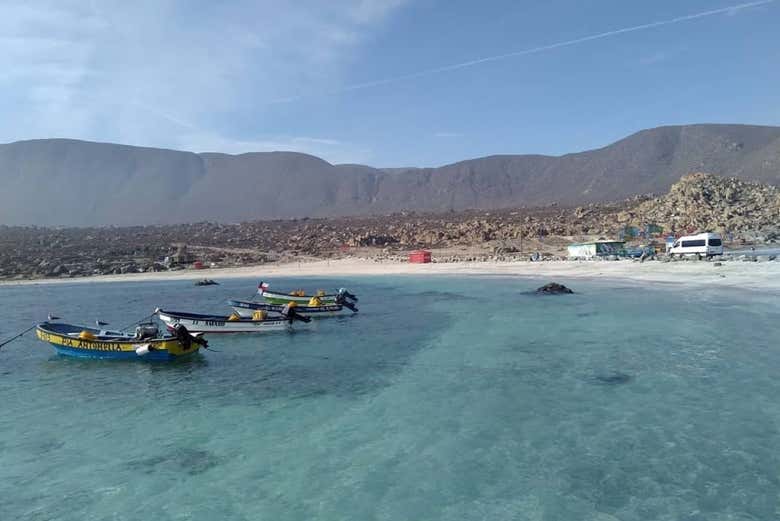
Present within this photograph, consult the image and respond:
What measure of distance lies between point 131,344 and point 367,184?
174499mm

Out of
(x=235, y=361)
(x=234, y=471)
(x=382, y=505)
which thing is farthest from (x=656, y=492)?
(x=235, y=361)

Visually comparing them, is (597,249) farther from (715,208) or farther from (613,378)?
(613,378)

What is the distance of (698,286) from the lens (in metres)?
33.2

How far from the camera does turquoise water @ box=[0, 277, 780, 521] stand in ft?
30.0

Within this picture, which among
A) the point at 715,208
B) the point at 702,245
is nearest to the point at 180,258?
the point at 702,245

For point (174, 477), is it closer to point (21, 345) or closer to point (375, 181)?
point (21, 345)

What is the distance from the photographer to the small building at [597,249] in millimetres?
49500

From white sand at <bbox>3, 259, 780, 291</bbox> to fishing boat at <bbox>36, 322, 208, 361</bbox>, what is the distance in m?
28.8

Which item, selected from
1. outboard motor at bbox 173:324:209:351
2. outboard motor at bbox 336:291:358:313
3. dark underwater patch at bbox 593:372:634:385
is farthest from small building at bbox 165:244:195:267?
dark underwater patch at bbox 593:372:634:385

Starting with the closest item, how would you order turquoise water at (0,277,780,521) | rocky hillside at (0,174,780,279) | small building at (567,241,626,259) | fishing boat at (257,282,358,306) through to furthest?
1. turquoise water at (0,277,780,521)
2. fishing boat at (257,282,358,306)
3. small building at (567,241,626,259)
4. rocky hillside at (0,174,780,279)

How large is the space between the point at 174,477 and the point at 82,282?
4780 centimetres

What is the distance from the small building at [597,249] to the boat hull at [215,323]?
33265 mm

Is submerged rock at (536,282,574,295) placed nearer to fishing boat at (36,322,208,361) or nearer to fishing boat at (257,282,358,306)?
fishing boat at (257,282,358,306)

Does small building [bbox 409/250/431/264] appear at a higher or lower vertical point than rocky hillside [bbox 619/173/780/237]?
lower
